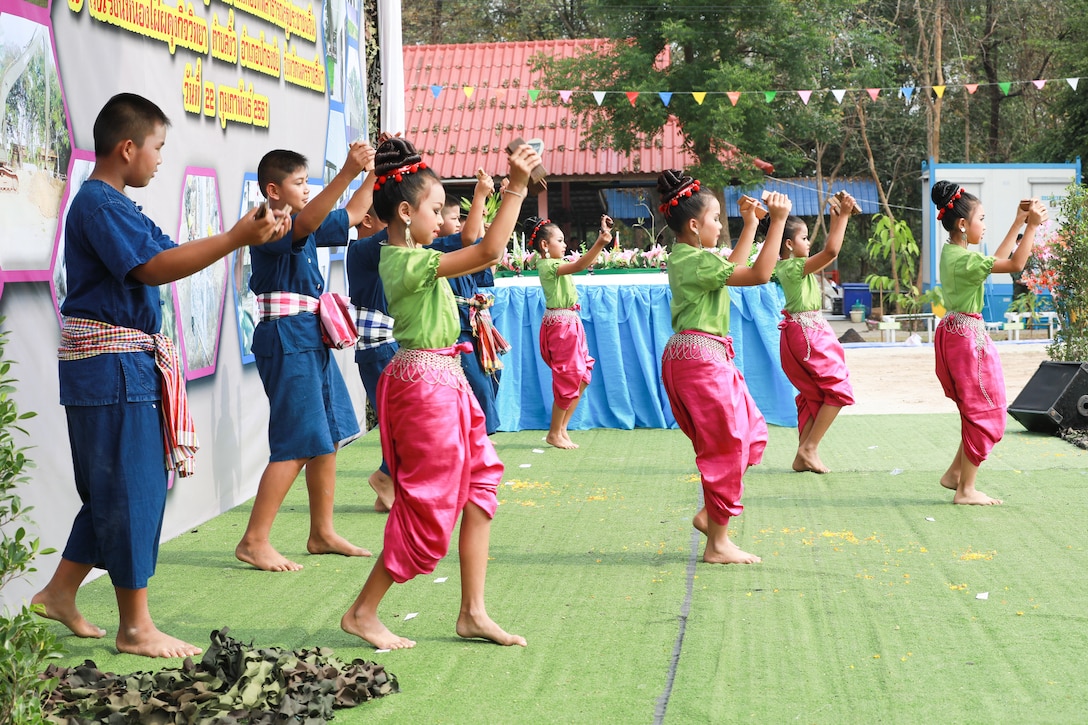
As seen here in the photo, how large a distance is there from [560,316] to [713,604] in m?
4.76

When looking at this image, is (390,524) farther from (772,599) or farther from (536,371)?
(536,371)

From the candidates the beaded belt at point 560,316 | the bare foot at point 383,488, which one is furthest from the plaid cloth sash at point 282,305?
the beaded belt at point 560,316

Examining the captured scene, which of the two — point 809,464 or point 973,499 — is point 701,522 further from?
point 809,464

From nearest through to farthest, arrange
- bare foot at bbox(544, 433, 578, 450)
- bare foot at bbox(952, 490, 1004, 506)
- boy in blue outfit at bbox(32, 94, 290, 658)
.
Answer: boy in blue outfit at bbox(32, 94, 290, 658) < bare foot at bbox(952, 490, 1004, 506) < bare foot at bbox(544, 433, 578, 450)

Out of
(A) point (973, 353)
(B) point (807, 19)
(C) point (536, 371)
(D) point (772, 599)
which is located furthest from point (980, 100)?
(D) point (772, 599)

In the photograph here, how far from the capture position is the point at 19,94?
14.2 feet

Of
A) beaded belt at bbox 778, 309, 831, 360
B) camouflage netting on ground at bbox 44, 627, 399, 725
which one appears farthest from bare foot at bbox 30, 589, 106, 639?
beaded belt at bbox 778, 309, 831, 360

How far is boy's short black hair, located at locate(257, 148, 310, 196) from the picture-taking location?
4934 millimetres

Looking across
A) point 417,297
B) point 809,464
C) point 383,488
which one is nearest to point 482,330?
point 383,488

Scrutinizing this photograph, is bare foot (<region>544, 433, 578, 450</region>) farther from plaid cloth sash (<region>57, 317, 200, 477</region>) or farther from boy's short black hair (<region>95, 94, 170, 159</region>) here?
boy's short black hair (<region>95, 94, 170, 159</region>)

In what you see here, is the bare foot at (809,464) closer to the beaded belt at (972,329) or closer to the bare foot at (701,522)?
the beaded belt at (972,329)

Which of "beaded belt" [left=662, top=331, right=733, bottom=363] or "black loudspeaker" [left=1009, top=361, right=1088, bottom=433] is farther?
"black loudspeaker" [left=1009, top=361, right=1088, bottom=433]

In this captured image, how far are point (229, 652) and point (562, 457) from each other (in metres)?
4.99

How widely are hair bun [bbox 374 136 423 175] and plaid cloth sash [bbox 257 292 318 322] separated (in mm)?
1289
